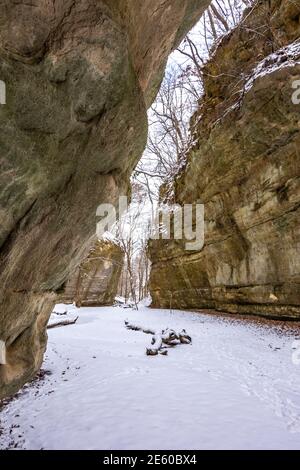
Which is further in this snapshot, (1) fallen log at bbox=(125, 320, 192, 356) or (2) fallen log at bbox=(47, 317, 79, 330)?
(2) fallen log at bbox=(47, 317, 79, 330)

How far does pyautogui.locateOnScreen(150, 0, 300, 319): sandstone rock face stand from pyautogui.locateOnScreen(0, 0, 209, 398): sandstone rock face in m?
6.38

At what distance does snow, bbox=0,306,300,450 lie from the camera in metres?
3.66

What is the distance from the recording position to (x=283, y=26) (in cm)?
1078

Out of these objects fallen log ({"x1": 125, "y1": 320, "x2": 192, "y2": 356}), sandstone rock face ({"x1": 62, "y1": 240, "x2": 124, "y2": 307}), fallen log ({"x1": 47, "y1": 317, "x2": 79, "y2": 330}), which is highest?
sandstone rock face ({"x1": 62, "y1": 240, "x2": 124, "y2": 307})

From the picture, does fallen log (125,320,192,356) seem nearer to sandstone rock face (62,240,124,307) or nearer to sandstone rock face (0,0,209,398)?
sandstone rock face (0,0,209,398)

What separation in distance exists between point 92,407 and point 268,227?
8.37 meters

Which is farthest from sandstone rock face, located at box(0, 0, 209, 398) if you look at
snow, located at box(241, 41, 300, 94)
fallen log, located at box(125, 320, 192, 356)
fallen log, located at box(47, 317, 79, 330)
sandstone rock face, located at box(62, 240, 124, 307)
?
sandstone rock face, located at box(62, 240, 124, 307)

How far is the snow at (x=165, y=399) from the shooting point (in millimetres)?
3656

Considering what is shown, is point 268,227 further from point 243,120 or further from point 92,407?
point 92,407

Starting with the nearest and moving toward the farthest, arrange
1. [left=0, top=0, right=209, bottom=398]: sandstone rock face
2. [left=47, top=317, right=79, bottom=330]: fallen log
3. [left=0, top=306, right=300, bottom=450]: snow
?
[left=0, top=0, right=209, bottom=398]: sandstone rock face < [left=0, top=306, right=300, bottom=450]: snow < [left=47, top=317, right=79, bottom=330]: fallen log

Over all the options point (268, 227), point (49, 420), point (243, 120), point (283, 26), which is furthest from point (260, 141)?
point (49, 420)

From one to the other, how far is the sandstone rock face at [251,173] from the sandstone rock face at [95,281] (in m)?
8.21

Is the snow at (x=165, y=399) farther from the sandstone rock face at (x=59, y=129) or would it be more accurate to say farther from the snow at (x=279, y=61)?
the snow at (x=279, y=61)

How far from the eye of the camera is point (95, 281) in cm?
2155
